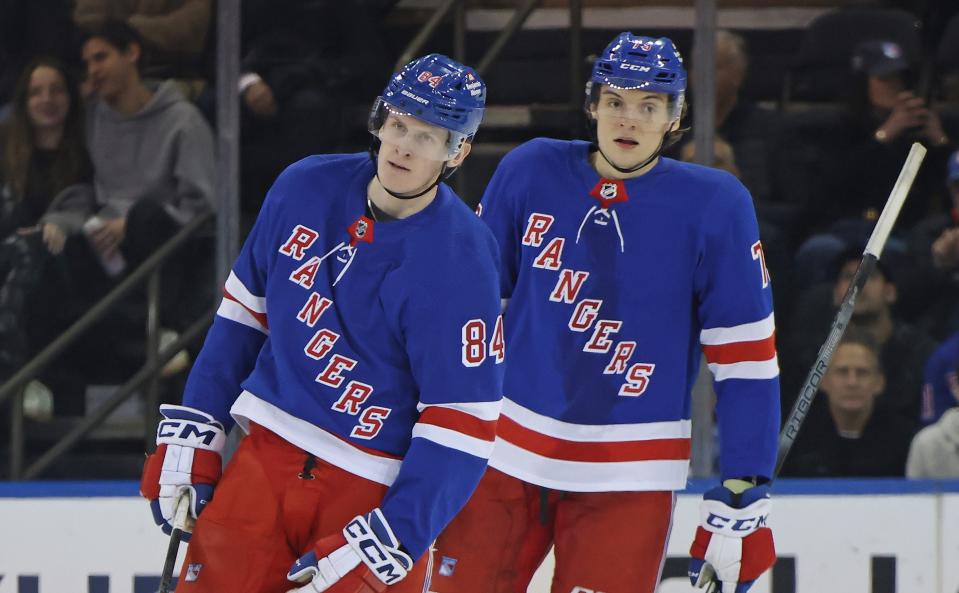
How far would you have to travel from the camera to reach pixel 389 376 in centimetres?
228

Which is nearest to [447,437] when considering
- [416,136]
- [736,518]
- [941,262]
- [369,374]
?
[369,374]

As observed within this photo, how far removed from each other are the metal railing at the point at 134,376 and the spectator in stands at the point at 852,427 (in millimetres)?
1324

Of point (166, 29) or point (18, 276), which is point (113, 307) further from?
point (166, 29)

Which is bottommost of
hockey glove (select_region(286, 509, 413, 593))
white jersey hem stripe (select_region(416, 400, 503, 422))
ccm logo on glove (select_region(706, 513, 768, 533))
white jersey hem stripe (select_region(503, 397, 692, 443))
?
hockey glove (select_region(286, 509, 413, 593))

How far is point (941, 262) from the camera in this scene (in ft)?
12.1

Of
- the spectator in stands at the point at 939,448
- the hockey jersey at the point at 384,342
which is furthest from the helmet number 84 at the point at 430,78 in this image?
the spectator in stands at the point at 939,448

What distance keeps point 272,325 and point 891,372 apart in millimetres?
1778

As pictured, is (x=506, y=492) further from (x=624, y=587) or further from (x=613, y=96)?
(x=613, y=96)

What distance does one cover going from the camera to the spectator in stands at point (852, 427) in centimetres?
359

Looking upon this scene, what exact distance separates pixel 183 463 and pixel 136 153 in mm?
1446

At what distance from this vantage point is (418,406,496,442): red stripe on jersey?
224cm

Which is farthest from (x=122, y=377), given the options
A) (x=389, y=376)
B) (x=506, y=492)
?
(x=389, y=376)

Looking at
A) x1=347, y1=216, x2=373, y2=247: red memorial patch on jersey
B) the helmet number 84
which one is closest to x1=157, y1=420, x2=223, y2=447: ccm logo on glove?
x1=347, y1=216, x2=373, y2=247: red memorial patch on jersey

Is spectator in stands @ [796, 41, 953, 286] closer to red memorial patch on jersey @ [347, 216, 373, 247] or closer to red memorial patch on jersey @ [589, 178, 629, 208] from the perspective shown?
red memorial patch on jersey @ [589, 178, 629, 208]
